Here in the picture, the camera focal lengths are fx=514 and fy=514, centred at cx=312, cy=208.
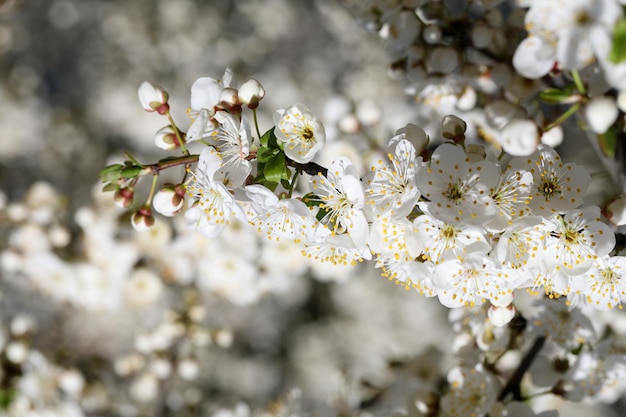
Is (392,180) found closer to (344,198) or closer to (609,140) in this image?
(344,198)

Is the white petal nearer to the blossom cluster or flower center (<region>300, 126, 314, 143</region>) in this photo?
the blossom cluster

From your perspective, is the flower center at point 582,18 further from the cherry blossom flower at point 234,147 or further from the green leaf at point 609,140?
the cherry blossom flower at point 234,147

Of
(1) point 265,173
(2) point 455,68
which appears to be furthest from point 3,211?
(2) point 455,68

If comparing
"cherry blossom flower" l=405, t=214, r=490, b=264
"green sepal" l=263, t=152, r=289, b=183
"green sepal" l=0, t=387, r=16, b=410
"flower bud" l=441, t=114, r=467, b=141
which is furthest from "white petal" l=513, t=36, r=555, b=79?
"green sepal" l=0, t=387, r=16, b=410

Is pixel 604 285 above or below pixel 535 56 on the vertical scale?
below

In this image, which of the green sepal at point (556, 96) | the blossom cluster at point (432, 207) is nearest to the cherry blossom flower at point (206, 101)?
the blossom cluster at point (432, 207)

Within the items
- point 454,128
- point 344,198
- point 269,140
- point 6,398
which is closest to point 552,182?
point 454,128
